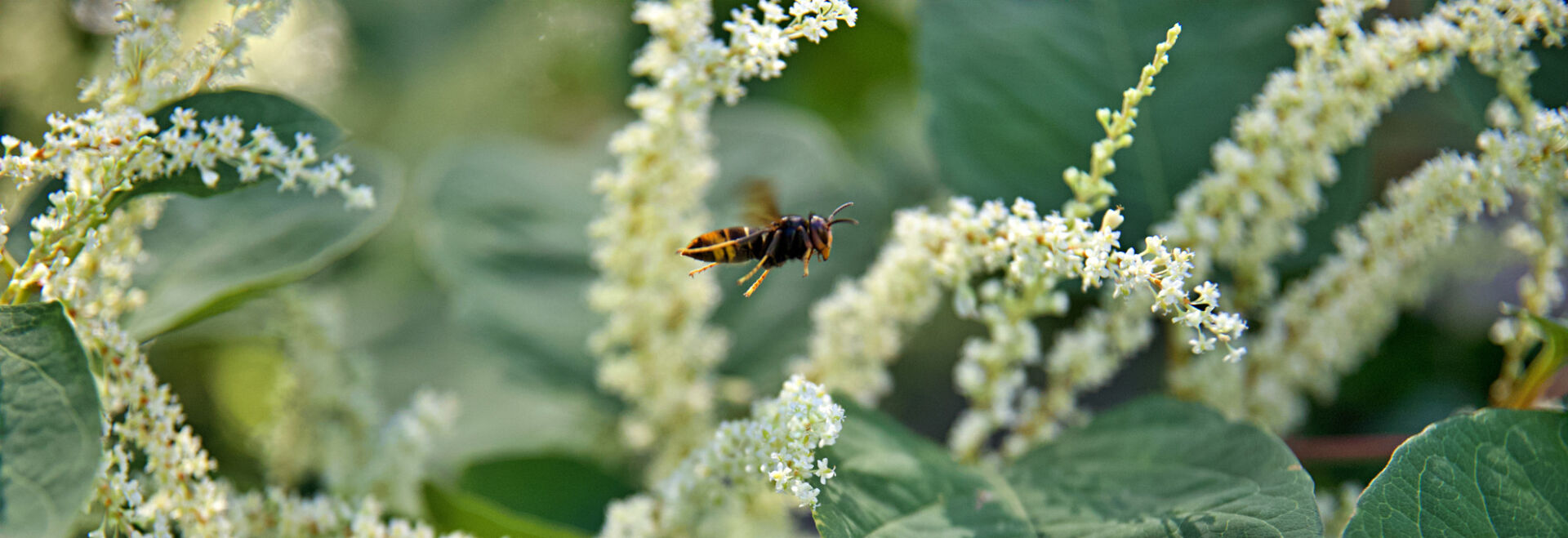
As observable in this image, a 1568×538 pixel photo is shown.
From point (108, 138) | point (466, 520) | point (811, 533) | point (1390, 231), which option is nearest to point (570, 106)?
point (811, 533)

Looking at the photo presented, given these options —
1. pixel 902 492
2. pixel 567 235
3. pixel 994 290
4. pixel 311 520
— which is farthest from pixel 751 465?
pixel 567 235

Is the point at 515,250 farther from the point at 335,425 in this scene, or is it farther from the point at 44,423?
the point at 44,423

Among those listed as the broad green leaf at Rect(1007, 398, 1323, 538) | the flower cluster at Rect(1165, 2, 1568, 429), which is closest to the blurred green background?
the flower cluster at Rect(1165, 2, 1568, 429)

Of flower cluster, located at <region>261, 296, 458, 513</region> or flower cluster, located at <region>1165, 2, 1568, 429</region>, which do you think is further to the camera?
flower cluster, located at <region>261, 296, 458, 513</region>

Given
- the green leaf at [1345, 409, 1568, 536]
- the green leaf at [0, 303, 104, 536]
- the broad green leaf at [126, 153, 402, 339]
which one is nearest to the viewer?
the green leaf at [0, 303, 104, 536]

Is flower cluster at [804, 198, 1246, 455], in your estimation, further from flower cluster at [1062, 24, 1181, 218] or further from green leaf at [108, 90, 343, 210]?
green leaf at [108, 90, 343, 210]
